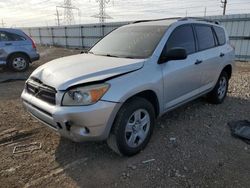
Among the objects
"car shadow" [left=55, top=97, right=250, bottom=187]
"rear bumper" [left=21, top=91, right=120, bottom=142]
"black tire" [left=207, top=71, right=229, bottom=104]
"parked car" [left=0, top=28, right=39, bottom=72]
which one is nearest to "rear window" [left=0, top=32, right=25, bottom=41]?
"parked car" [left=0, top=28, right=39, bottom=72]

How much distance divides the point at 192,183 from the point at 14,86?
612cm

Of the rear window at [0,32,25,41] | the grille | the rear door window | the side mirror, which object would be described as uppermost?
the rear door window

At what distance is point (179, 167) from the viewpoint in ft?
10.1

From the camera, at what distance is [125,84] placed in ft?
9.52

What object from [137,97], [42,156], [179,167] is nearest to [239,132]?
[179,167]

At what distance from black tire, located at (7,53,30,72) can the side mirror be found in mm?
7638

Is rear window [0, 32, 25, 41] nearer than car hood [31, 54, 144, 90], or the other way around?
car hood [31, 54, 144, 90]

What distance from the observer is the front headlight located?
2715 millimetres

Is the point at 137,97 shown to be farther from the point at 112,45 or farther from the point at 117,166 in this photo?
the point at 112,45

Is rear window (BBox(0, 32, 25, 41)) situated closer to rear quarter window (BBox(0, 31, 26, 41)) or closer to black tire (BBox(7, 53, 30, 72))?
rear quarter window (BBox(0, 31, 26, 41))

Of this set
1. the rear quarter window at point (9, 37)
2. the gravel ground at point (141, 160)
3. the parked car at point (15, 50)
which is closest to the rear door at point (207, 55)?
the gravel ground at point (141, 160)

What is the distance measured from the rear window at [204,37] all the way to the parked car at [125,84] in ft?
0.07

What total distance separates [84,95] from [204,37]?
296 cm

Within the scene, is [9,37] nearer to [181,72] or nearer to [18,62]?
[18,62]
